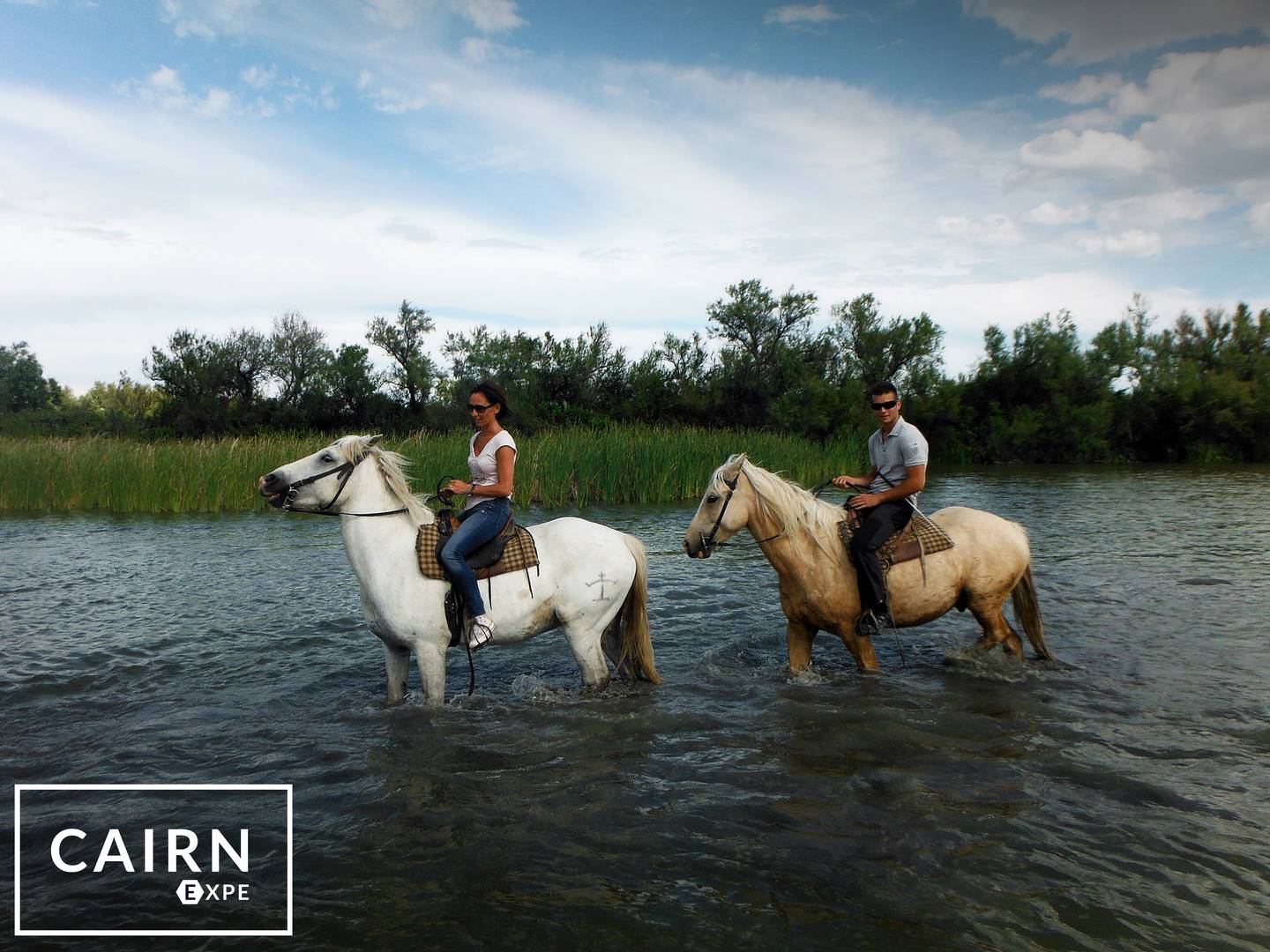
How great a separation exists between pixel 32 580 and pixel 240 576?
267 cm

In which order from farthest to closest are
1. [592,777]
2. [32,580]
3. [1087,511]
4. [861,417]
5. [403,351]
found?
[403,351], [861,417], [1087,511], [32,580], [592,777]

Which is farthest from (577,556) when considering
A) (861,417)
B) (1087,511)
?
(861,417)

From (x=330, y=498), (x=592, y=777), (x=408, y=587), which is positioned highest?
(x=330, y=498)

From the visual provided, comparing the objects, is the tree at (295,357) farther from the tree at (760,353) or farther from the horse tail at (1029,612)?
the horse tail at (1029,612)

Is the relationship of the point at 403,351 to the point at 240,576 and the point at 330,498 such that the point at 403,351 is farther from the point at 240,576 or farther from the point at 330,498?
the point at 330,498

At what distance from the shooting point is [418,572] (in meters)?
5.51

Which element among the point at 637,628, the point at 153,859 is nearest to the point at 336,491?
the point at 153,859

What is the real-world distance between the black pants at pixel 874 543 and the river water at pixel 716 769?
30.1 inches

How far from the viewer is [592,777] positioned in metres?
4.77

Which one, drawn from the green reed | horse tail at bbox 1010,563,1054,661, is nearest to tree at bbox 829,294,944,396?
the green reed

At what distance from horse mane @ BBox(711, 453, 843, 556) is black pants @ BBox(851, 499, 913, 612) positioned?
0.21 meters

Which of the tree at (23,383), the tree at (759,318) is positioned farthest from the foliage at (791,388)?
the tree at (23,383)

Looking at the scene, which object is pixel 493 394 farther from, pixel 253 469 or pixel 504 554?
pixel 253 469

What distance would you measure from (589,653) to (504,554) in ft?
3.41
